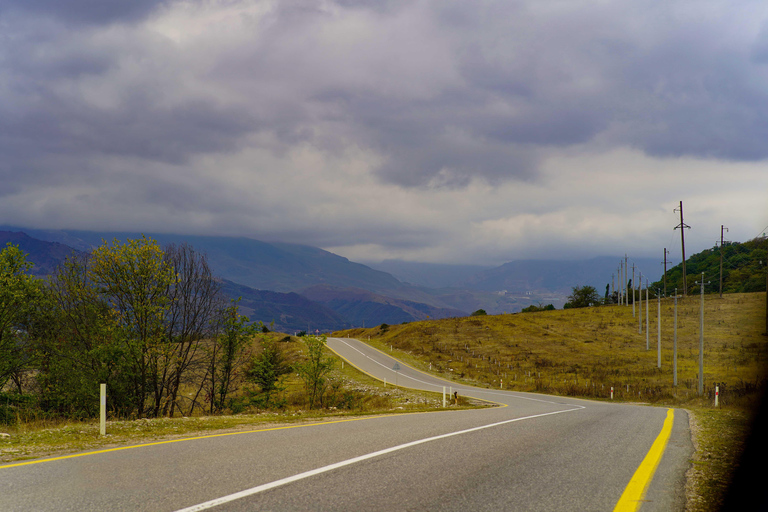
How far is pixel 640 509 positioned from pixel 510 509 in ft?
4.55

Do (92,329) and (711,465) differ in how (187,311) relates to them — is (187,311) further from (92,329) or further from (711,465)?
(711,465)

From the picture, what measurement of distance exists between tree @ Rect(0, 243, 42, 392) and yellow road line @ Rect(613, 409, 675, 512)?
26.6 metres

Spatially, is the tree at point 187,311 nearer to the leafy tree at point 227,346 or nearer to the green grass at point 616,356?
the leafy tree at point 227,346

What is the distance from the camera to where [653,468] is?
24.3 feet

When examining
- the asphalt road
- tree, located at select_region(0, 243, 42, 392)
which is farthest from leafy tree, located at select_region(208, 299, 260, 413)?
the asphalt road

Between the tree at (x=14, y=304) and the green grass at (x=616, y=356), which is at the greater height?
the tree at (x=14, y=304)

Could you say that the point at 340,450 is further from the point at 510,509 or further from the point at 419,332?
the point at 419,332

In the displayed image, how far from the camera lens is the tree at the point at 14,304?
24766mm

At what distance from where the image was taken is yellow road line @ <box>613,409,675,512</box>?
217 inches

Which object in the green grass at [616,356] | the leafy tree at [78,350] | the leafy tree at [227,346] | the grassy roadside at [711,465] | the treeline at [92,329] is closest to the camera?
the grassy roadside at [711,465]

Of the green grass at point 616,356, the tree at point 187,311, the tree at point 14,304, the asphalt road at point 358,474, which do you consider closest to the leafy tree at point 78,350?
the tree at point 14,304

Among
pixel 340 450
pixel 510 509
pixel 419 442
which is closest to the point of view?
pixel 510 509

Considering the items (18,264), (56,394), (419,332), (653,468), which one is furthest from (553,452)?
(419,332)

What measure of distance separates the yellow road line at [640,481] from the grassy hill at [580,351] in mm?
22923
